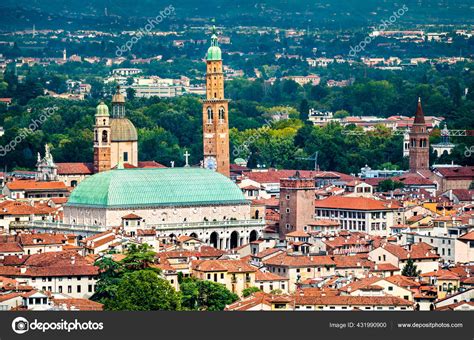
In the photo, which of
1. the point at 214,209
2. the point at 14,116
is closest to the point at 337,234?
the point at 214,209

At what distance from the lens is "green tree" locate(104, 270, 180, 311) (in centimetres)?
5034

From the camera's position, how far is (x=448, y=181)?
9756cm

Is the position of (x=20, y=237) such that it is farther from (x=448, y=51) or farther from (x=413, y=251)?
(x=448, y=51)

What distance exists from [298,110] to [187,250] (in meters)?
90.2

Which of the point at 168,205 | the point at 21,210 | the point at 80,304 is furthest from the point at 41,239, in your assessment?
the point at 80,304

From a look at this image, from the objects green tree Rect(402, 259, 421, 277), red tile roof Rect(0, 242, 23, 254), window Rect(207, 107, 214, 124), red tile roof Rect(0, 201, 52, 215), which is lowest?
green tree Rect(402, 259, 421, 277)

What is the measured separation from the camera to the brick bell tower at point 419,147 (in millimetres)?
101750

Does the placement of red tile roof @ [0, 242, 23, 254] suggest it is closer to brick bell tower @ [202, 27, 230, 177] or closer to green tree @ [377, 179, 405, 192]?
brick bell tower @ [202, 27, 230, 177]

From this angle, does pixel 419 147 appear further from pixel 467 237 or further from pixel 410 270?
pixel 410 270

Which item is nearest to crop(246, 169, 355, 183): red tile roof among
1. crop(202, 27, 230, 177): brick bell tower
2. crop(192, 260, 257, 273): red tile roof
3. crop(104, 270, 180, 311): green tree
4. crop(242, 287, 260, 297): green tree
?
crop(202, 27, 230, 177): brick bell tower

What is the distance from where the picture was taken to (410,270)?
2379 inches

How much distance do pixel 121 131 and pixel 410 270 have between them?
99.4 feet

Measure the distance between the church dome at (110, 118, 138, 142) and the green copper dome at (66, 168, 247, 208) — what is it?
11.3 m

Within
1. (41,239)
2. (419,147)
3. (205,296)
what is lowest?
(205,296)
